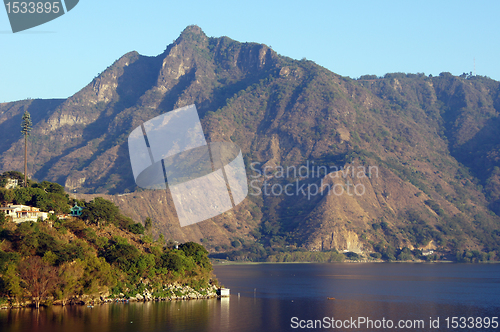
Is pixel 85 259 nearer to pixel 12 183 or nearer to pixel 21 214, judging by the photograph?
pixel 21 214

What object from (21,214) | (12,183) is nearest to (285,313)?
(21,214)

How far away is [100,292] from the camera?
199 feet

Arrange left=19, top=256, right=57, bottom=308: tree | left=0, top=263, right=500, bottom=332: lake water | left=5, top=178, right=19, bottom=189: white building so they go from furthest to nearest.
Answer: left=5, top=178, right=19, bottom=189: white building → left=19, top=256, right=57, bottom=308: tree → left=0, top=263, right=500, bottom=332: lake water

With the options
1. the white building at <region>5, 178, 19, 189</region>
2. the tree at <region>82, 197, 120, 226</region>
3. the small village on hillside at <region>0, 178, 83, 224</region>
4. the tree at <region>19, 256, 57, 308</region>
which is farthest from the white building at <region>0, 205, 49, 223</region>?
the white building at <region>5, 178, 19, 189</region>

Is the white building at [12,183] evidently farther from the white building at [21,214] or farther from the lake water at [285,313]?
the lake water at [285,313]

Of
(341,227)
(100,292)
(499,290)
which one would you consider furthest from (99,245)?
(341,227)

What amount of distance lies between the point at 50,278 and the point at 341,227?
469ft

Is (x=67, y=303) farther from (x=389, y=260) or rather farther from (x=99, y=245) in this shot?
(x=389, y=260)

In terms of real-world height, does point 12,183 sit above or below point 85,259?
above

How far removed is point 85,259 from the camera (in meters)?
60.6

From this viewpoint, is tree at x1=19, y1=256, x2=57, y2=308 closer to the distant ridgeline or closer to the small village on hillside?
the distant ridgeline

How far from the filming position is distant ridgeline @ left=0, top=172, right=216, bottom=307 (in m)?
56.8

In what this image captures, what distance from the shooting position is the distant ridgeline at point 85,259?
5681 centimetres

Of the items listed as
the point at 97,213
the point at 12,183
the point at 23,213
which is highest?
the point at 12,183
